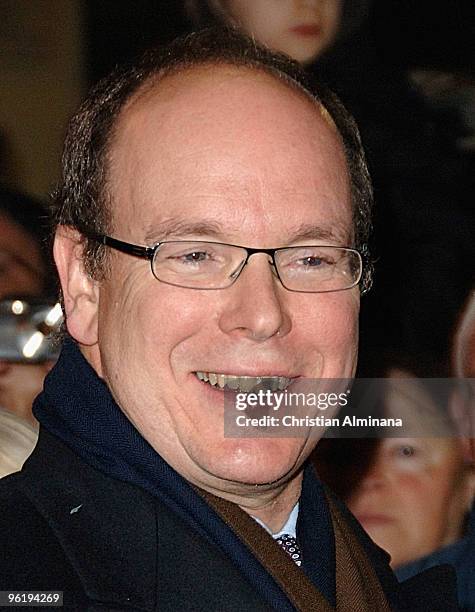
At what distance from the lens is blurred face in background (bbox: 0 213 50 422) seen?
7.11 feet

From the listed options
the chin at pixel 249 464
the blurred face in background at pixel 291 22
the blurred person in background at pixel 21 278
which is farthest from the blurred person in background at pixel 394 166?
the chin at pixel 249 464

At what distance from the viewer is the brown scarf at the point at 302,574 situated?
1092mm

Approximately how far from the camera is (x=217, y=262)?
1120 millimetres

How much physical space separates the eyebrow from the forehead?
11 mm

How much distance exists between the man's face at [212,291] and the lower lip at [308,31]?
3.47 feet

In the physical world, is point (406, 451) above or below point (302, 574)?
below

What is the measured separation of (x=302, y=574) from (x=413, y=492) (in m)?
1.18

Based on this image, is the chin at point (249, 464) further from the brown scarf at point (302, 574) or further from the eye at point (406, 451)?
the eye at point (406, 451)

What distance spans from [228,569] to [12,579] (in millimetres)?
205

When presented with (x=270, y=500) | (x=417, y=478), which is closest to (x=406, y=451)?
(x=417, y=478)

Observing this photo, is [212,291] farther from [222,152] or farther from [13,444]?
[13,444]

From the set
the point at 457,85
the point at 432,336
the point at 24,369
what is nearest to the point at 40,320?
the point at 24,369

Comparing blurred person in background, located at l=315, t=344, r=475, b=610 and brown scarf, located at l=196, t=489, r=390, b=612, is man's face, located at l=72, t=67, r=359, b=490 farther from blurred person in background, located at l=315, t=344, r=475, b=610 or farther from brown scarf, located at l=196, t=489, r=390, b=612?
blurred person in background, located at l=315, t=344, r=475, b=610

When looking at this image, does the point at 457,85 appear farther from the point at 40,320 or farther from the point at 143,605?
the point at 143,605
